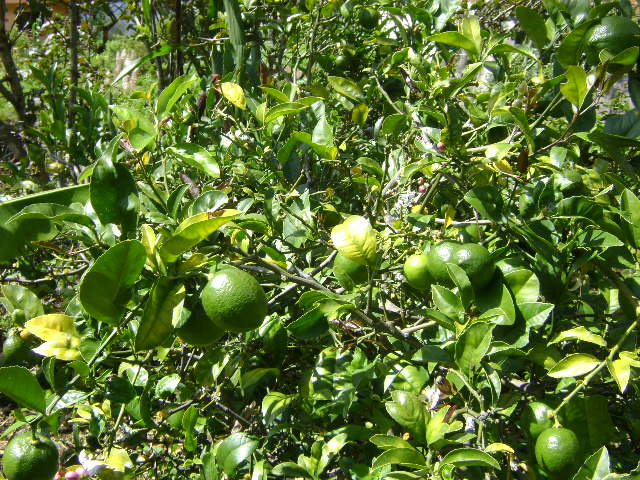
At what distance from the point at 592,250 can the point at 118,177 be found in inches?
36.5

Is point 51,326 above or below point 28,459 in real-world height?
above

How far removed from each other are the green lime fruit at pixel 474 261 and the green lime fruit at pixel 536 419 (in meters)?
0.29

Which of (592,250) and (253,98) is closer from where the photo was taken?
(592,250)

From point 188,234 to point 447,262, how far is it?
1.72 ft

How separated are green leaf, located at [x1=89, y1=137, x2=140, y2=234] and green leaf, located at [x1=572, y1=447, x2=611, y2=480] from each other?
868 millimetres

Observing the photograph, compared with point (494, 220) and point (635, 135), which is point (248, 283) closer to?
point (494, 220)

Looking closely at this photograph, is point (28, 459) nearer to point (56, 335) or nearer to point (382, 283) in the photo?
point (56, 335)

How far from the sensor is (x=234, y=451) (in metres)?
1.27

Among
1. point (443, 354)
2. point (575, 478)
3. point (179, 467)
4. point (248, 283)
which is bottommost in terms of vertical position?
point (179, 467)

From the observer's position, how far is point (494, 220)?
104 centimetres

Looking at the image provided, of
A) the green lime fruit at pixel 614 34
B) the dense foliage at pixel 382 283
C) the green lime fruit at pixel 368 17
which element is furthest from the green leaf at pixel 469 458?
the green lime fruit at pixel 368 17

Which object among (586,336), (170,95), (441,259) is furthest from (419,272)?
(170,95)

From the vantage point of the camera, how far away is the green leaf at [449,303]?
96 centimetres

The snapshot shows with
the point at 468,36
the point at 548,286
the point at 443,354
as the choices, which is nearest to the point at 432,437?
the point at 443,354
